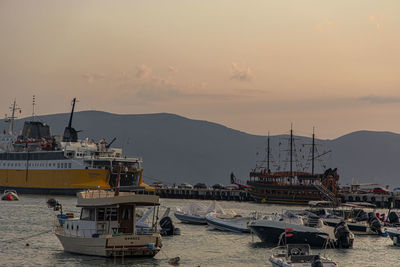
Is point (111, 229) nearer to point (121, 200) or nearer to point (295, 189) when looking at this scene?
point (121, 200)

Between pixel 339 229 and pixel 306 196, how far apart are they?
72.7 metres

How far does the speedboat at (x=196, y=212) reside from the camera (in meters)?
69.1

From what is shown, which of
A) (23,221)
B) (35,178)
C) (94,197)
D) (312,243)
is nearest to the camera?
(94,197)

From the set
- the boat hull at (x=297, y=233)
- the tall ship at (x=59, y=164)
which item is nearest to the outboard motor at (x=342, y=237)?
the boat hull at (x=297, y=233)

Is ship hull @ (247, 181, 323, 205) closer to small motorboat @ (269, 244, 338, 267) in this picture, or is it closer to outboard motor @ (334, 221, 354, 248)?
outboard motor @ (334, 221, 354, 248)

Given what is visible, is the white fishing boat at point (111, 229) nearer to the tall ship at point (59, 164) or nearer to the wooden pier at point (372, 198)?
the tall ship at point (59, 164)

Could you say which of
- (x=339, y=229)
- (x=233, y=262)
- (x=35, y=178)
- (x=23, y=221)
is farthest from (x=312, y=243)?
(x=35, y=178)

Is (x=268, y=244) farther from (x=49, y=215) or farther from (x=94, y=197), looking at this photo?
(x=49, y=215)

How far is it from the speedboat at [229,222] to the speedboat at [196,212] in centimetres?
463

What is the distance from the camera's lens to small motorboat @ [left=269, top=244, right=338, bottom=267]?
31.7 meters

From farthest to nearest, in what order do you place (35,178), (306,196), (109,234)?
(35,178)
(306,196)
(109,234)

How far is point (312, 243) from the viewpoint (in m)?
46.6

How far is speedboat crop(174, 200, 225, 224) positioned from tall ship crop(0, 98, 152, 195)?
39297mm

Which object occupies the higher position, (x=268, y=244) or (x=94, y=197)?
(x=94, y=197)
